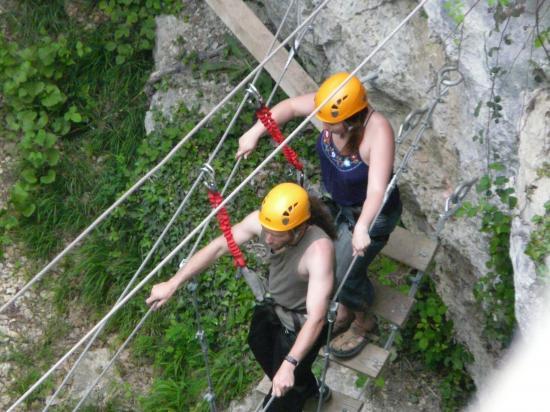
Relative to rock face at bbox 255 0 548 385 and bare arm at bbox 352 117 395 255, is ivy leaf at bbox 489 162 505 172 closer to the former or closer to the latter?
rock face at bbox 255 0 548 385

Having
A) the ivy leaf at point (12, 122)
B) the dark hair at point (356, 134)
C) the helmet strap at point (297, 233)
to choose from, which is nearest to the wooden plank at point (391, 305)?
the helmet strap at point (297, 233)

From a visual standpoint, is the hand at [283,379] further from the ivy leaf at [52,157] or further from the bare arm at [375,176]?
the ivy leaf at [52,157]

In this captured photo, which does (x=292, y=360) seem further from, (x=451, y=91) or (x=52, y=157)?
(x=52, y=157)

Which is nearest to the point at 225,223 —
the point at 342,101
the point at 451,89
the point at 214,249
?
the point at 214,249

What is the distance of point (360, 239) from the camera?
14.6 ft

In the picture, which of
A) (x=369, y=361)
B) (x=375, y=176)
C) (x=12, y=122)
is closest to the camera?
(x=375, y=176)

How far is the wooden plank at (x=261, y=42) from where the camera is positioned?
19.4 ft

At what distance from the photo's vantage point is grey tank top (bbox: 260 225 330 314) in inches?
181

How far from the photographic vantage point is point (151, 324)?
706 cm

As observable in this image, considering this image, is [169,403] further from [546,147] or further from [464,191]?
[546,147]

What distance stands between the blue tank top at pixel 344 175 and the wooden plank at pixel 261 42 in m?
1.07

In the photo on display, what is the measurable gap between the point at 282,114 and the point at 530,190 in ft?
4.41

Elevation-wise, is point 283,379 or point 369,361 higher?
point 283,379

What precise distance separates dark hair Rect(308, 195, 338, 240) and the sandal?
71 centimetres
